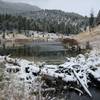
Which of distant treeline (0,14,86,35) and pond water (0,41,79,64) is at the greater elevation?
pond water (0,41,79,64)

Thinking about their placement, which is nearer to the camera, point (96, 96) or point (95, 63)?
point (96, 96)

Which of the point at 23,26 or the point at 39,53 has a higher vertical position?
the point at 39,53

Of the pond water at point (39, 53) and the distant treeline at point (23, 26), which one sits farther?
the distant treeline at point (23, 26)

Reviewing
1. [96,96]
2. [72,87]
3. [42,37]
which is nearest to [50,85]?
[72,87]

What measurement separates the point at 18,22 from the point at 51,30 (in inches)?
712

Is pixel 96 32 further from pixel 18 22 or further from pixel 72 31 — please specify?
pixel 72 31

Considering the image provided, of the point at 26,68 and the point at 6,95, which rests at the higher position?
the point at 6,95

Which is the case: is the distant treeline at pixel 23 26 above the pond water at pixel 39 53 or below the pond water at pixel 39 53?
below

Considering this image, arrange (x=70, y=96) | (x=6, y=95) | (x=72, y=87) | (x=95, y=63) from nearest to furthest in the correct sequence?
(x=6, y=95) → (x=70, y=96) → (x=72, y=87) → (x=95, y=63)

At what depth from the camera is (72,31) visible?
14800 centimetres

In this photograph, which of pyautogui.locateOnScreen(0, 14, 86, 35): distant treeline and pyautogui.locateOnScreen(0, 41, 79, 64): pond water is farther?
pyautogui.locateOnScreen(0, 14, 86, 35): distant treeline

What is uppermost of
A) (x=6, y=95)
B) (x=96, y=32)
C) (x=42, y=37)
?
(x=6, y=95)

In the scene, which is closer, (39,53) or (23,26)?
(39,53)

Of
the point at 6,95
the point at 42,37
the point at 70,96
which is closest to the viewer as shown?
the point at 6,95
